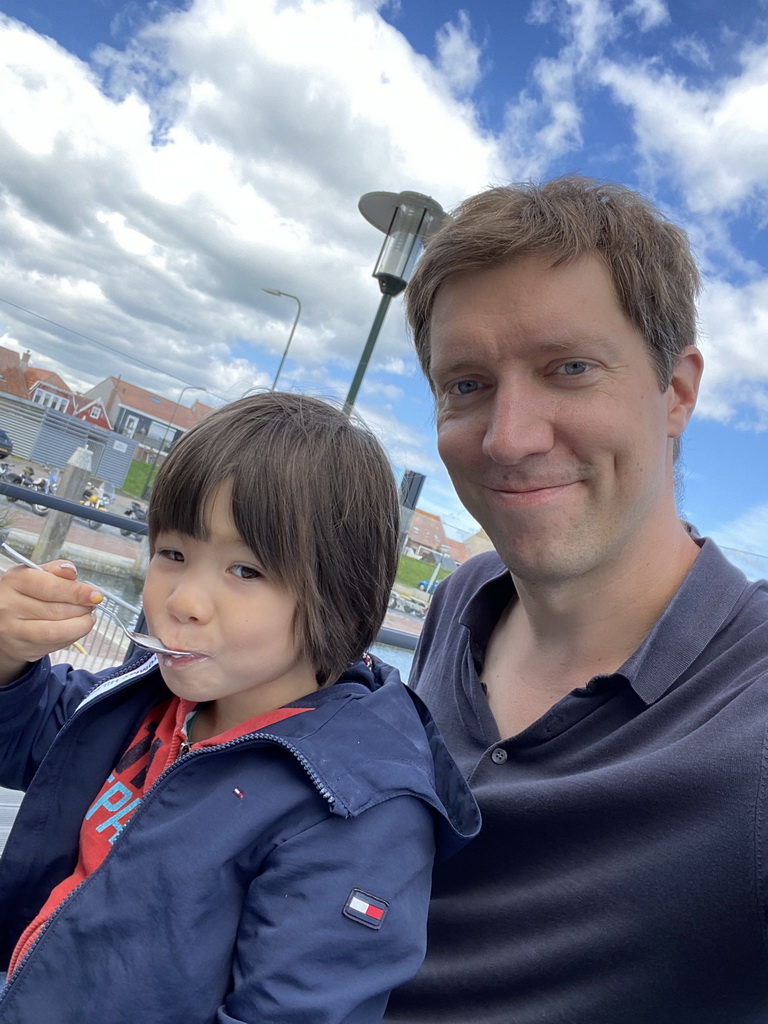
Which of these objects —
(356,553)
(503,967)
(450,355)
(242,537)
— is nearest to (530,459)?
(450,355)

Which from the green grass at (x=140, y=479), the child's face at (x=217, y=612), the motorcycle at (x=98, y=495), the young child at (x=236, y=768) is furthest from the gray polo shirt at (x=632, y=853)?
the motorcycle at (x=98, y=495)

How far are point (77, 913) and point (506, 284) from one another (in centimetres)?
108

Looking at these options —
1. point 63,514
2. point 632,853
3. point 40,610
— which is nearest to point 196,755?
point 40,610

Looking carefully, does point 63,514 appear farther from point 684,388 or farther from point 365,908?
point 365,908

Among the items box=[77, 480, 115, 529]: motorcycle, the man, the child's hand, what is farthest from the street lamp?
the child's hand

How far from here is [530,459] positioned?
47.2 inches

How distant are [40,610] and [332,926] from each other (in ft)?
1.87

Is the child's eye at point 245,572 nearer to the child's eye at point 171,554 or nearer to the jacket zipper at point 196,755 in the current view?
the child's eye at point 171,554

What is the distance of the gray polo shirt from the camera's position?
31.6 inches

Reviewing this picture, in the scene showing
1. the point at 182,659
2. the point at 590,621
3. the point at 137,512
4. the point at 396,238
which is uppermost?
the point at 396,238

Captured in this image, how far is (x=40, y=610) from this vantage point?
100 centimetres

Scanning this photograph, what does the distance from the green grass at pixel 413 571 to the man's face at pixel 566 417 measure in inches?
7.7

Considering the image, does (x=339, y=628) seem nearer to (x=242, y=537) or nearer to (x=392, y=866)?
(x=242, y=537)

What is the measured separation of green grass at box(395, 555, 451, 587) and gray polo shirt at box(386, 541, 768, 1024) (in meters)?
0.32
